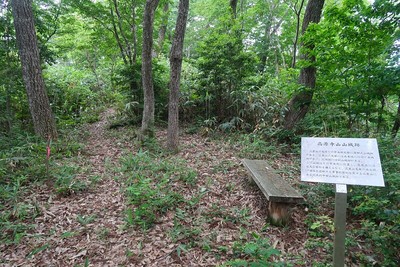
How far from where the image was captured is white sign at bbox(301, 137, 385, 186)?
7.35ft

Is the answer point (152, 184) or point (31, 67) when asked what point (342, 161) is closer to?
point (152, 184)

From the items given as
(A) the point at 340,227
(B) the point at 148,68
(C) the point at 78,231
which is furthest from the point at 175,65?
(A) the point at 340,227

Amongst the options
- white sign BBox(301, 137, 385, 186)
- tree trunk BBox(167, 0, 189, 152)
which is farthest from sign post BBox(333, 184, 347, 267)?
tree trunk BBox(167, 0, 189, 152)

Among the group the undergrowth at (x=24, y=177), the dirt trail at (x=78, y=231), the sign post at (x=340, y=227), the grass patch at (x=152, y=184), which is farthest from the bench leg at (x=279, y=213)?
the undergrowth at (x=24, y=177)

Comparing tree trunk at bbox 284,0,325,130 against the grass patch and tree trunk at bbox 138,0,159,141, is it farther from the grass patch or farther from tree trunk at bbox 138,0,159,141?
tree trunk at bbox 138,0,159,141

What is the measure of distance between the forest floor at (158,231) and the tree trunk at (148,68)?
2.03 meters

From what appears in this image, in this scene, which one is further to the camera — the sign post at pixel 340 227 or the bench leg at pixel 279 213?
the bench leg at pixel 279 213

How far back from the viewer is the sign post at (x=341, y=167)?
2246 mm

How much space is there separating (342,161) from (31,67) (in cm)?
652

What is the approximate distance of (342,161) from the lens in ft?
7.73

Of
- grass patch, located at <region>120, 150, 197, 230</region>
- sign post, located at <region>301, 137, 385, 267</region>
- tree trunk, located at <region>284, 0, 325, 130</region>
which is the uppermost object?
tree trunk, located at <region>284, 0, 325, 130</region>

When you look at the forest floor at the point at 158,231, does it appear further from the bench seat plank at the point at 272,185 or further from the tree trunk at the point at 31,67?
the tree trunk at the point at 31,67

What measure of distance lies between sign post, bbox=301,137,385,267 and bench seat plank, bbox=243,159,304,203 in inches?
32.8

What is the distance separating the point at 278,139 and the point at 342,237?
440 centimetres
